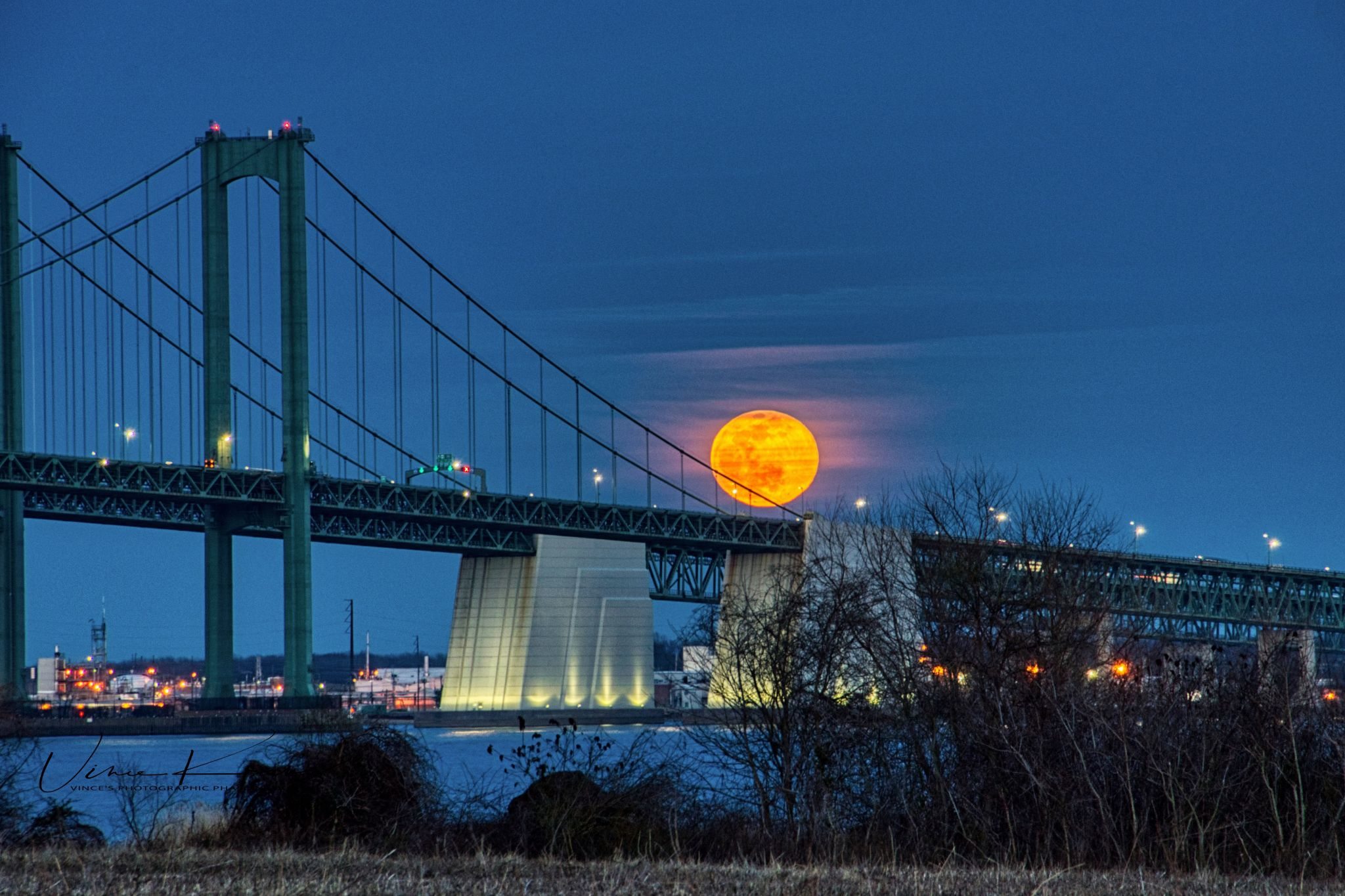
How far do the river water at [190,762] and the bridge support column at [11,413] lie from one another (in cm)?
319

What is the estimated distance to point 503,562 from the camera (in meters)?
70.2

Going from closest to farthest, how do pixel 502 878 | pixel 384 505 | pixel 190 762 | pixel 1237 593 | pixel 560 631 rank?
pixel 502 878, pixel 190 762, pixel 384 505, pixel 560 631, pixel 1237 593

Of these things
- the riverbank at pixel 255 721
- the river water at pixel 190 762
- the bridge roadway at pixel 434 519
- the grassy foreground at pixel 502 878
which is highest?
the bridge roadway at pixel 434 519

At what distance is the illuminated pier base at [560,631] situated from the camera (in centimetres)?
6844

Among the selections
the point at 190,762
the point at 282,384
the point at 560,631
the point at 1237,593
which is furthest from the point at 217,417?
the point at 1237,593

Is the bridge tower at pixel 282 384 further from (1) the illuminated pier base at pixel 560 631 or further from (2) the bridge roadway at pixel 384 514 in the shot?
(1) the illuminated pier base at pixel 560 631

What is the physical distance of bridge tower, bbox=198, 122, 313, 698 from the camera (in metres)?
59.0

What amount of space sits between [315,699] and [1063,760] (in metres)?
47.0

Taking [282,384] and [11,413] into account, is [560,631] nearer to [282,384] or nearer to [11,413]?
[282,384]

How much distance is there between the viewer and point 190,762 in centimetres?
2941

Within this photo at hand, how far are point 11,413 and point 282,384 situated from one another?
28.8 feet

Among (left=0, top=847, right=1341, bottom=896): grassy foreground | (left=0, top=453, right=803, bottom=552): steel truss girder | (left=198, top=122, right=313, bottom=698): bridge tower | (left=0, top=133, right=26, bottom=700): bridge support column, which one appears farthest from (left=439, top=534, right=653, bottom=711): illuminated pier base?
(left=0, top=847, right=1341, bottom=896): grassy foreground

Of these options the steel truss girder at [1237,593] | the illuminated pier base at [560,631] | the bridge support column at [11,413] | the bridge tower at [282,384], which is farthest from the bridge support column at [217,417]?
the steel truss girder at [1237,593]

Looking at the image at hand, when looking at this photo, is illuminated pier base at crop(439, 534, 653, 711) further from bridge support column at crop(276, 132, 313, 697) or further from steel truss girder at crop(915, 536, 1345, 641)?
steel truss girder at crop(915, 536, 1345, 641)
